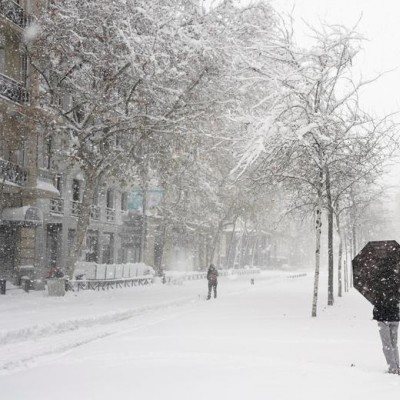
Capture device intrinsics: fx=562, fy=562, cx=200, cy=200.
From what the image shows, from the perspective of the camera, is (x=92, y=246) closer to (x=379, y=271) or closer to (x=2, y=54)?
(x=2, y=54)

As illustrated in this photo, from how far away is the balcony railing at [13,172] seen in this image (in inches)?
916

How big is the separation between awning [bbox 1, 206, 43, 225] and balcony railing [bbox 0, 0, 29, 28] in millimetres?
8232

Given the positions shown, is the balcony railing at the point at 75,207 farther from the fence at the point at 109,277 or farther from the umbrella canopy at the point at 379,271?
the umbrella canopy at the point at 379,271

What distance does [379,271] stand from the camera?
7562mm

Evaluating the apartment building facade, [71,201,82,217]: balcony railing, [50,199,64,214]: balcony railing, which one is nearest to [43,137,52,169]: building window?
the apartment building facade

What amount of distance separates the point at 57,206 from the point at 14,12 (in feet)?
37.9

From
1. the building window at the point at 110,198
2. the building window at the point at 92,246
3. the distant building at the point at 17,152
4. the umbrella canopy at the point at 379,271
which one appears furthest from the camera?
the building window at the point at 110,198

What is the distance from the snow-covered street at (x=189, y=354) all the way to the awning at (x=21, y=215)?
6.22 meters

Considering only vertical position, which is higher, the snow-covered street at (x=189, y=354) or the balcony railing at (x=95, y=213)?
the balcony railing at (x=95, y=213)

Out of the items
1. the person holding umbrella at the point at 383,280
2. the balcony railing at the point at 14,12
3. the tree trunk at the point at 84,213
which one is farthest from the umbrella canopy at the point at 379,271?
the balcony railing at the point at 14,12

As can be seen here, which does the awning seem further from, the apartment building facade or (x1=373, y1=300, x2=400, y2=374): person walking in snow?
(x1=373, y1=300, x2=400, y2=374): person walking in snow

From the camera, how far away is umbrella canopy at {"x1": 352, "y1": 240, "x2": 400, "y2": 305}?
24.7 ft

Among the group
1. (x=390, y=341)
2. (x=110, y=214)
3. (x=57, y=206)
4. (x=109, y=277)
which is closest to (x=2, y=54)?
(x=57, y=206)

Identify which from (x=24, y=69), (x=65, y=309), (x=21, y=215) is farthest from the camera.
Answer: (x=24, y=69)
